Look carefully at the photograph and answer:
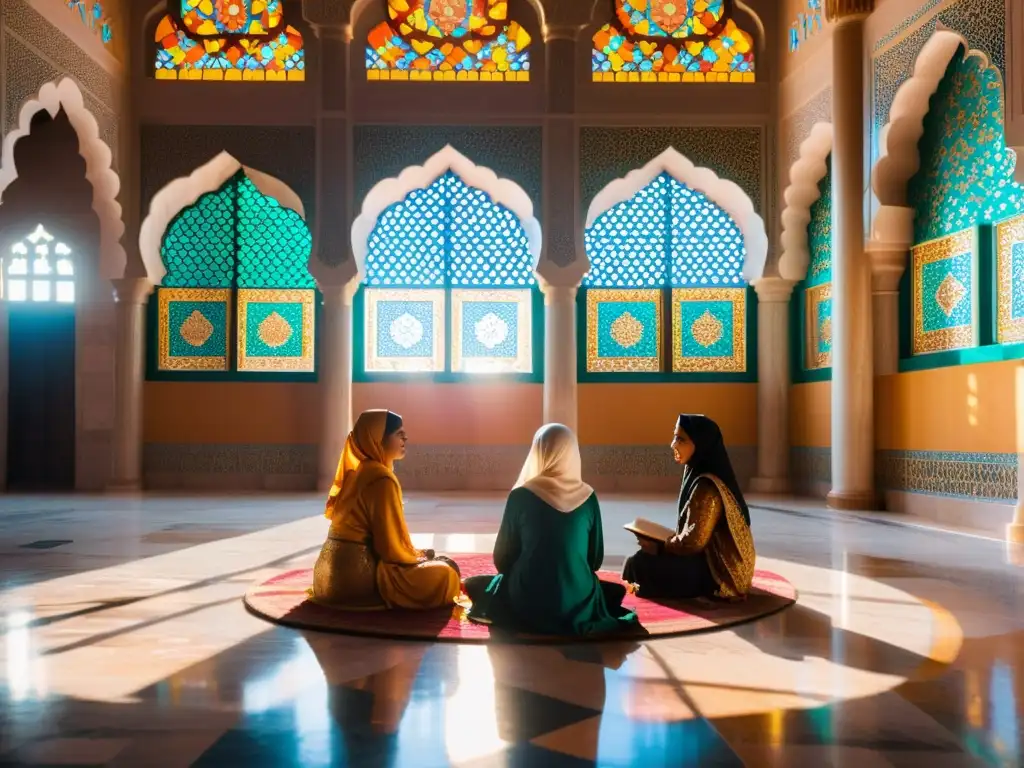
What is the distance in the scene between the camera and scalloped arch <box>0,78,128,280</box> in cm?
859

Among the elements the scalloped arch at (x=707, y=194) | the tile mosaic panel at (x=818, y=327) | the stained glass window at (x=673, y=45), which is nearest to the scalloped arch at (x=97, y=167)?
the scalloped arch at (x=707, y=194)

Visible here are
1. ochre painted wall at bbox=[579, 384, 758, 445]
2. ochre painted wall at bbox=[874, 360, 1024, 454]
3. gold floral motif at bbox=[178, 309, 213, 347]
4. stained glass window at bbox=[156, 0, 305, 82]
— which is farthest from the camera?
gold floral motif at bbox=[178, 309, 213, 347]

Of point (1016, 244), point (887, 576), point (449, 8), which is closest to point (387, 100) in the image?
point (449, 8)

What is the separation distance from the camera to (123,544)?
5844 mm

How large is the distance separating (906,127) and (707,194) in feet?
8.98

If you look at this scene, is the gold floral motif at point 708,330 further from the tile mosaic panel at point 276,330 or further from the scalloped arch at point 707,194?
the tile mosaic panel at point 276,330

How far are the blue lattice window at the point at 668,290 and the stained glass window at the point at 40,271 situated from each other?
5532 millimetres

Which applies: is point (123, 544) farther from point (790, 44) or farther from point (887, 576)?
point (790, 44)

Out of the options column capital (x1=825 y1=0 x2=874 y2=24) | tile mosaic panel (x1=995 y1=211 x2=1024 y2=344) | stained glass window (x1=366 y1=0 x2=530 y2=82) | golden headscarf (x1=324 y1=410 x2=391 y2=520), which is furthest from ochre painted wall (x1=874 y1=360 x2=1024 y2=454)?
stained glass window (x1=366 y1=0 x2=530 y2=82)

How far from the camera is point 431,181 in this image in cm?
1052

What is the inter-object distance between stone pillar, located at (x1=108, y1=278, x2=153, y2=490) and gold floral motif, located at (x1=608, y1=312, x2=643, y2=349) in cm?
482

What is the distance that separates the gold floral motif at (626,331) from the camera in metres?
10.5

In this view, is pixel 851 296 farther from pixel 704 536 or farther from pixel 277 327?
pixel 277 327

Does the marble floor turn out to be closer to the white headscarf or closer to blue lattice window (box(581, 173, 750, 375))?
the white headscarf
